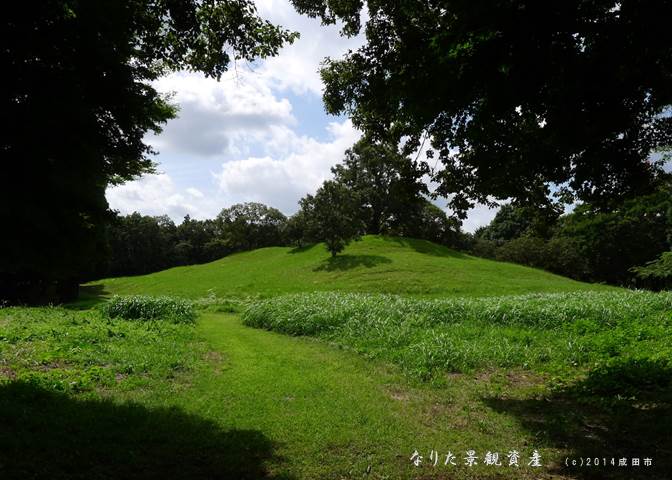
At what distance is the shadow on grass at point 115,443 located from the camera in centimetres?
532

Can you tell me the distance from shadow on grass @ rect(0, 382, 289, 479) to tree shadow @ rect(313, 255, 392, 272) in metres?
34.7

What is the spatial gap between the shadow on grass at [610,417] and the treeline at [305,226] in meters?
18.9

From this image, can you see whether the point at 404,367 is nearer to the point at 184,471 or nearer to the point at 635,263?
the point at 184,471

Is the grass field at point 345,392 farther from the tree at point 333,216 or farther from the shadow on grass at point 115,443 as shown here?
the tree at point 333,216

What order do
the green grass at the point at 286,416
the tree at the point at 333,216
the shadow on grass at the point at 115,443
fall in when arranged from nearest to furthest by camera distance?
the shadow on grass at the point at 115,443
the green grass at the point at 286,416
the tree at the point at 333,216

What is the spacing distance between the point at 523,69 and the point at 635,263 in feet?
199

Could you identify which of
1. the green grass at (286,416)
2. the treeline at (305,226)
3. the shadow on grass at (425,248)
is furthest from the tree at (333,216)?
the green grass at (286,416)

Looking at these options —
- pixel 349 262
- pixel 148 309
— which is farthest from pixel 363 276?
pixel 148 309

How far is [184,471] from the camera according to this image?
5.46 meters

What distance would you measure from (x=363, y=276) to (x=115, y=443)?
32528 mm

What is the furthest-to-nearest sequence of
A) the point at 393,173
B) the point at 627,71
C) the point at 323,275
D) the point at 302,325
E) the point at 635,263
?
the point at 393,173
the point at 635,263
the point at 323,275
the point at 302,325
the point at 627,71

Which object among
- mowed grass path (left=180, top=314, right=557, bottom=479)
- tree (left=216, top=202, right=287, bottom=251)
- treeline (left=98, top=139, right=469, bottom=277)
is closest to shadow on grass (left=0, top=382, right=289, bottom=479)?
mowed grass path (left=180, top=314, right=557, bottom=479)

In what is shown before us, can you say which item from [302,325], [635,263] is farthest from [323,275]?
[635,263]

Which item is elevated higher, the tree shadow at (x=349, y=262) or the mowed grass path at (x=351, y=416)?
the tree shadow at (x=349, y=262)
